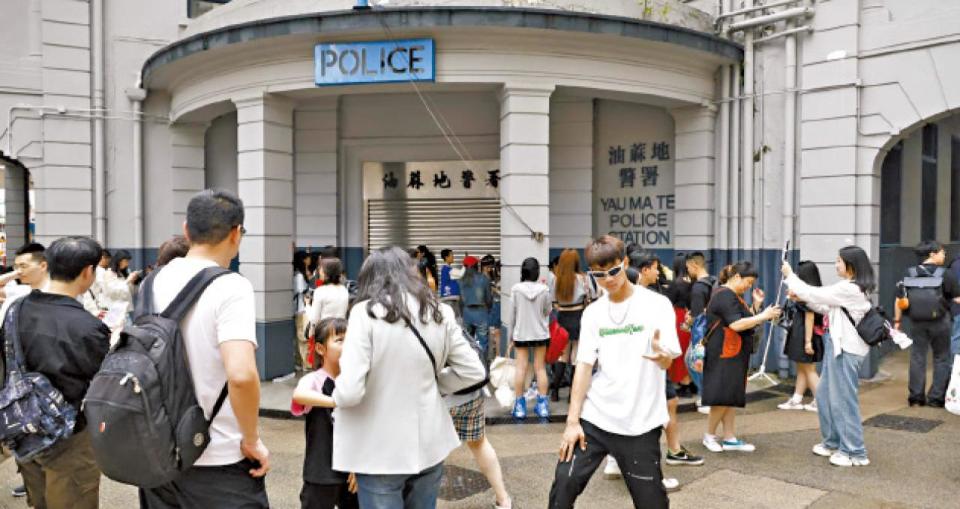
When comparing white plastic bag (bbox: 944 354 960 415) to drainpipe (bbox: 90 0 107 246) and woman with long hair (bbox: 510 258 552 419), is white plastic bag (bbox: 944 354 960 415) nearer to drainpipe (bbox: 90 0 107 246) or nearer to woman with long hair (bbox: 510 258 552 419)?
woman with long hair (bbox: 510 258 552 419)

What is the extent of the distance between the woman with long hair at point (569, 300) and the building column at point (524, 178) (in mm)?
752

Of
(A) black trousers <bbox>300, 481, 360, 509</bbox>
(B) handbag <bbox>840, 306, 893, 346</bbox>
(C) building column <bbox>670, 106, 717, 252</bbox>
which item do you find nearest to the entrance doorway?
(C) building column <bbox>670, 106, 717, 252</bbox>

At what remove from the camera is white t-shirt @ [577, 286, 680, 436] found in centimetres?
379

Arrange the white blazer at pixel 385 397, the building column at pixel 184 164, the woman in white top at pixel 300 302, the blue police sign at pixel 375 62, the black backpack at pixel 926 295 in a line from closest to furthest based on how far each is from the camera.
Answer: the white blazer at pixel 385 397 < the black backpack at pixel 926 295 < the blue police sign at pixel 375 62 < the woman in white top at pixel 300 302 < the building column at pixel 184 164

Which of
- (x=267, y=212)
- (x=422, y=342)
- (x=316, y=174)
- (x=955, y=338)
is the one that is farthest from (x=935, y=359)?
(x=316, y=174)

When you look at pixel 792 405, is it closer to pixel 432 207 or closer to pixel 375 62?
pixel 375 62

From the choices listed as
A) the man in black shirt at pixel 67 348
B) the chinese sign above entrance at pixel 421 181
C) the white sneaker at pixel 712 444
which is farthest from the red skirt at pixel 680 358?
the chinese sign above entrance at pixel 421 181

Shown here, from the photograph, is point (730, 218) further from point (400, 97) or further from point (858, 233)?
point (400, 97)

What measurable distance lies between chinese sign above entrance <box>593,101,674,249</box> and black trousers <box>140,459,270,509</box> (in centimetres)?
921

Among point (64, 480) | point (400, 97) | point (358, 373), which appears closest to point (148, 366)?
point (358, 373)

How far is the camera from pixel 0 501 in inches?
209

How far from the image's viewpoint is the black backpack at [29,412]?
3.53 metres

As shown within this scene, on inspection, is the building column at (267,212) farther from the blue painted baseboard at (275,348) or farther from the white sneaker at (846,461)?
the white sneaker at (846,461)

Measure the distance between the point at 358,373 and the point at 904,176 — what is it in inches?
425
